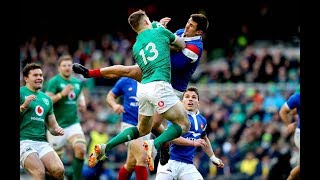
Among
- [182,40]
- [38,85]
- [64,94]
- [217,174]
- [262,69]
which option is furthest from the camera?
[262,69]

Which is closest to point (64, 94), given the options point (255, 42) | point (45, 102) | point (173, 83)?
point (45, 102)

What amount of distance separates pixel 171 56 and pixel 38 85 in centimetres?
214

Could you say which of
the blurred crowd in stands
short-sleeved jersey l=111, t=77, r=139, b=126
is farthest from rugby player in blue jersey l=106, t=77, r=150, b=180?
the blurred crowd in stands

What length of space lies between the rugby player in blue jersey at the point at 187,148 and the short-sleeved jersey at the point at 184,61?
1.05 ft

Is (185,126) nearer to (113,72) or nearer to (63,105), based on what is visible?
(113,72)

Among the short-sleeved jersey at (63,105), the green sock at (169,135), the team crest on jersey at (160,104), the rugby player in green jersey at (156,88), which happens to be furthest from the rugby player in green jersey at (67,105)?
the team crest on jersey at (160,104)

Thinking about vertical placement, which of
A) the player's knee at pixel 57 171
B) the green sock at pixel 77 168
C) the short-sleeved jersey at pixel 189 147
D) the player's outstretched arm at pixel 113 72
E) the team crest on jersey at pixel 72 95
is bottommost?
the green sock at pixel 77 168

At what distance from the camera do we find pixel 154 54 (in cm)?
932

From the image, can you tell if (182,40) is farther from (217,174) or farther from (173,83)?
(217,174)

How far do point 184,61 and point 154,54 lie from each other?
2.46ft

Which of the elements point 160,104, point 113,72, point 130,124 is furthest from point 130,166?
point 160,104

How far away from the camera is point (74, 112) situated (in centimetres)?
1338

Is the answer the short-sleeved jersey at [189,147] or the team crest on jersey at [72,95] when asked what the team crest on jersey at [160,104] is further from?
the team crest on jersey at [72,95]

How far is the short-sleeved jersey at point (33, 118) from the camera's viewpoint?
34.4ft
